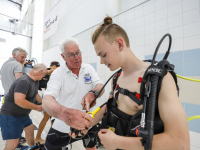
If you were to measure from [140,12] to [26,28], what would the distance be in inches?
306

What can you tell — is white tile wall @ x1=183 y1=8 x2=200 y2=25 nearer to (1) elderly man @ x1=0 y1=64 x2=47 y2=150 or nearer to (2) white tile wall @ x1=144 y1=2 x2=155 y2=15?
(2) white tile wall @ x1=144 y1=2 x2=155 y2=15

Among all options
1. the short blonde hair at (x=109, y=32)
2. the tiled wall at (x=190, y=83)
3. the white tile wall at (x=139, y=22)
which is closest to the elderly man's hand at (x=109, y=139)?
the short blonde hair at (x=109, y=32)

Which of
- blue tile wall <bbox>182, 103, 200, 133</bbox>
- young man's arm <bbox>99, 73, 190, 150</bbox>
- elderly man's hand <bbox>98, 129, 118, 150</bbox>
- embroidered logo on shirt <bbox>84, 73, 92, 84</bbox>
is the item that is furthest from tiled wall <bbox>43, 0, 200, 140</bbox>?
elderly man's hand <bbox>98, 129, 118, 150</bbox>

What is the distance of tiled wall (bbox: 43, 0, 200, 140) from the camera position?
4.29 ft

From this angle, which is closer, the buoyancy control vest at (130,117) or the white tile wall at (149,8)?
the buoyancy control vest at (130,117)

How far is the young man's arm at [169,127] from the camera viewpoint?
0.47 m

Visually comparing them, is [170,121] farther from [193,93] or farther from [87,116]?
[193,93]

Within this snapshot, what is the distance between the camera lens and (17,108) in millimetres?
1616

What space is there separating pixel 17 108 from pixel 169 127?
1.91 metres

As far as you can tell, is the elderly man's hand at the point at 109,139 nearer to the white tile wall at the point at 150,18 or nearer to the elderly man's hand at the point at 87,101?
the elderly man's hand at the point at 87,101

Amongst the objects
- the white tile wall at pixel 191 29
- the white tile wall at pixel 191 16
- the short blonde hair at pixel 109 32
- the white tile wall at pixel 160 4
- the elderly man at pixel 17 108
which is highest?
the white tile wall at pixel 160 4

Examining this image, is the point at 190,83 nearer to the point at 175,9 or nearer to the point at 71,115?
the point at 175,9

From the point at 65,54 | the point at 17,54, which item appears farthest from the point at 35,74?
the point at 17,54

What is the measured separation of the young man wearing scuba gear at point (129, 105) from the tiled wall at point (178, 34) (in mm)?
973
